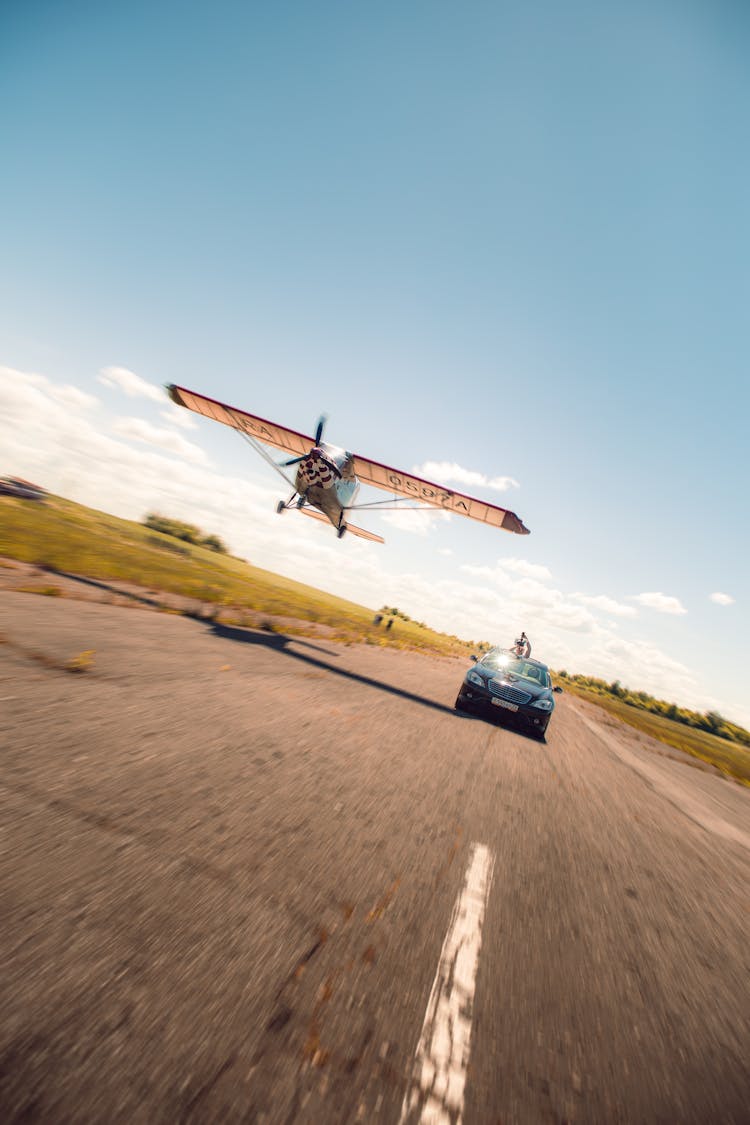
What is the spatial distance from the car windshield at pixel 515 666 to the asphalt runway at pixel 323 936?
436 centimetres

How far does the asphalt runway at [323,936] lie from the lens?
4.41 feet

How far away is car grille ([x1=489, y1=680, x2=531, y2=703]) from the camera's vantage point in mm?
7992

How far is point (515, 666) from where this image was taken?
951 centimetres

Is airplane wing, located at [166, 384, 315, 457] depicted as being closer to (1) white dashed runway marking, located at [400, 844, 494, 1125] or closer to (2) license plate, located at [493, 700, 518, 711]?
(2) license plate, located at [493, 700, 518, 711]

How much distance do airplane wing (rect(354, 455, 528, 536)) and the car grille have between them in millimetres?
7448

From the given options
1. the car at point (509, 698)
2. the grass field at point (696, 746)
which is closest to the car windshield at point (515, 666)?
the car at point (509, 698)

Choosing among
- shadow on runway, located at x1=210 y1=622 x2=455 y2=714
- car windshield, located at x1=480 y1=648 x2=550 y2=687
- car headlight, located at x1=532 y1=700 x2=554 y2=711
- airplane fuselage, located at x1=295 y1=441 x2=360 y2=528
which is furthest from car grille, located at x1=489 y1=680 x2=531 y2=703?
airplane fuselage, located at x1=295 y1=441 x2=360 y2=528

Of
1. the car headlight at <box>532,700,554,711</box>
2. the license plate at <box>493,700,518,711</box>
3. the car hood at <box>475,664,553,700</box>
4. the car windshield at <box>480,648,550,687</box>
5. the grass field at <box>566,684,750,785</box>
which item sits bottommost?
the grass field at <box>566,684,750,785</box>

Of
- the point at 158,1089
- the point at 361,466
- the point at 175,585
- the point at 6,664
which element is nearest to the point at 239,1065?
the point at 158,1089

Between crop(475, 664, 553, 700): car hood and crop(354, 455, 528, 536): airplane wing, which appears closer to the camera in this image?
crop(475, 664, 553, 700): car hood

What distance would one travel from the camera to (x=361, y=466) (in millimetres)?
17562

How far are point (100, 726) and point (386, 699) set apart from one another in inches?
191

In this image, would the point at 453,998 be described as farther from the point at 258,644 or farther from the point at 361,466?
the point at 361,466

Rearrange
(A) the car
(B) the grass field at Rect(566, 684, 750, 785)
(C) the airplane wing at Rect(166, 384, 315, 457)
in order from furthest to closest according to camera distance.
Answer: (B) the grass field at Rect(566, 684, 750, 785), (C) the airplane wing at Rect(166, 384, 315, 457), (A) the car
